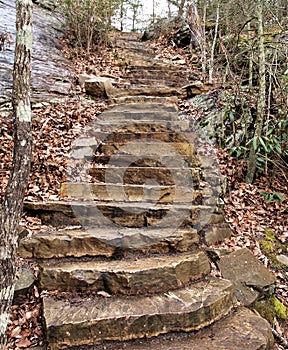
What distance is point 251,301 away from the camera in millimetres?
2982

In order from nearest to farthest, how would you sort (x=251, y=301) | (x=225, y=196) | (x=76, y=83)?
1. (x=251, y=301)
2. (x=225, y=196)
3. (x=76, y=83)

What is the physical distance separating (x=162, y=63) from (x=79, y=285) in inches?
282

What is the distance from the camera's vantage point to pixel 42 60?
22.2 ft

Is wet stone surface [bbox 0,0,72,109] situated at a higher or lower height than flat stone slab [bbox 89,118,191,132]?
higher

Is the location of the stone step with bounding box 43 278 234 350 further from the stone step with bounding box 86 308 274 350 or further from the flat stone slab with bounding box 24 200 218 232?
the flat stone slab with bounding box 24 200 218 232

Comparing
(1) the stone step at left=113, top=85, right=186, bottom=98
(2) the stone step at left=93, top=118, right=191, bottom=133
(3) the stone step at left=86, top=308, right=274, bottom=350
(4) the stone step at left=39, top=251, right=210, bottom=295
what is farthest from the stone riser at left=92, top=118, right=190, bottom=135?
(3) the stone step at left=86, top=308, right=274, bottom=350

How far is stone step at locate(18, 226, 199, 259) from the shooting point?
109 inches

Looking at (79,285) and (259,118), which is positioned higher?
(259,118)

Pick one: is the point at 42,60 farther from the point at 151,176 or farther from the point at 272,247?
the point at 272,247

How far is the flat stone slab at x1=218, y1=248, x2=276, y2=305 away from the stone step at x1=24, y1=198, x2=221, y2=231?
66cm

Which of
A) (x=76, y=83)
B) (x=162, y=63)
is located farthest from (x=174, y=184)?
(x=162, y=63)

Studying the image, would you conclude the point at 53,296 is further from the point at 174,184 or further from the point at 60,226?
the point at 174,184

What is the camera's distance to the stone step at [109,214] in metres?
3.15

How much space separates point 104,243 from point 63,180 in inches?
49.2
